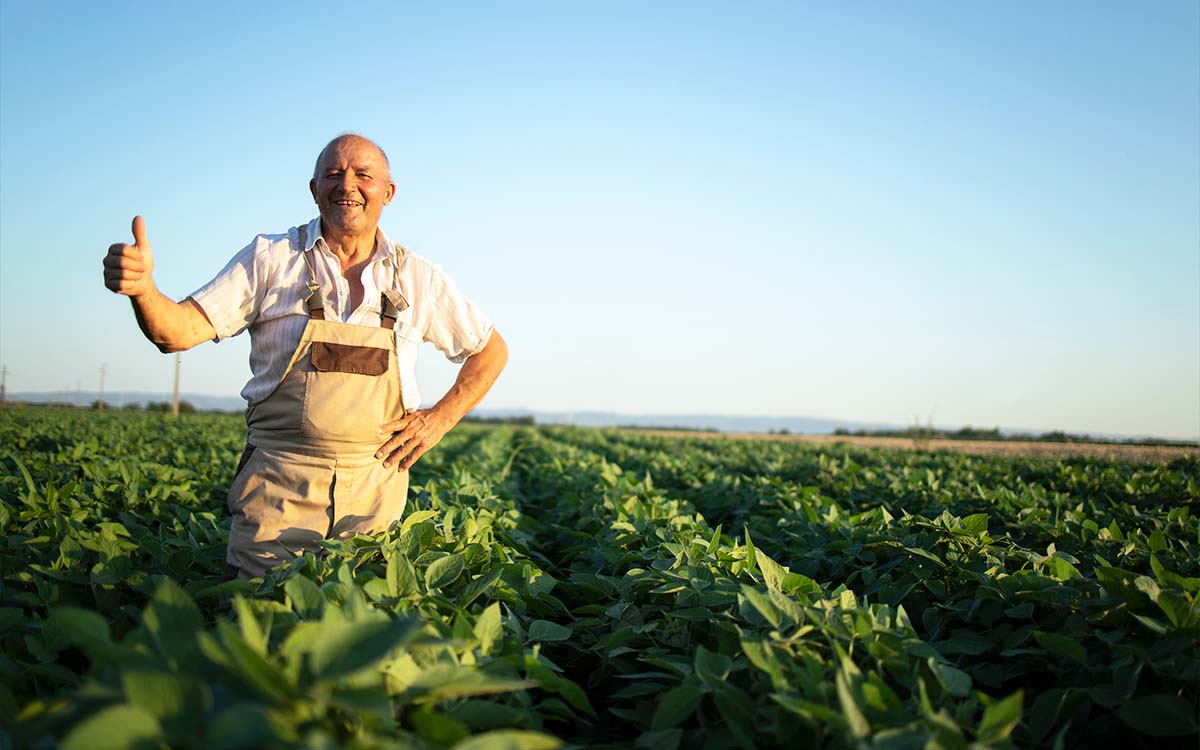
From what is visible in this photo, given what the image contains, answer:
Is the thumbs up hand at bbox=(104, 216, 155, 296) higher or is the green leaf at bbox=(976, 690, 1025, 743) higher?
the thumbs up hand at bbox=(104, 216, 155, 296)

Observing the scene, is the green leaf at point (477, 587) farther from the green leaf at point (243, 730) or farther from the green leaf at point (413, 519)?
the green leaf at point (243, 730)

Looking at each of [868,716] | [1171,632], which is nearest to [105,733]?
[868,716]

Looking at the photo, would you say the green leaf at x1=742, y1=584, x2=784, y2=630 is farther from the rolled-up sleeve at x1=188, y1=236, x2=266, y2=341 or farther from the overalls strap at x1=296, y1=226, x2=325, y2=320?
the rolled-up sleeve at x1=188, y1=236, x2=266, y2=341

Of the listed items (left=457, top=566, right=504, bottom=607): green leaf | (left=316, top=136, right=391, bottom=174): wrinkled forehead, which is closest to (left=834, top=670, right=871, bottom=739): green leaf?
(left=457, top=566, right=504, bottom=607): green leaf

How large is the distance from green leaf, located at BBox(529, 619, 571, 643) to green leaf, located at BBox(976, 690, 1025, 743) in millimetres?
1186

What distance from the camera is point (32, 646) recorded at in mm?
1924

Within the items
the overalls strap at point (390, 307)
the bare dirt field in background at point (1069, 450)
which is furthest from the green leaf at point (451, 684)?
the bare dirt field in background at point (1069, 450)

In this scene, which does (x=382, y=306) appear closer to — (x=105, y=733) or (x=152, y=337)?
(x=152, y=337)

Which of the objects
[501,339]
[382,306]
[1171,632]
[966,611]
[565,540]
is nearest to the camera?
[1171,632]

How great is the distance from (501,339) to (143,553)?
189 centimetres

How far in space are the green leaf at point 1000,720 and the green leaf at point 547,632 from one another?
3.89ft

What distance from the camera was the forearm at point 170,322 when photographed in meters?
2.39

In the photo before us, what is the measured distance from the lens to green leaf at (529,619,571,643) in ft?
7.22

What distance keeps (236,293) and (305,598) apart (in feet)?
5.00
